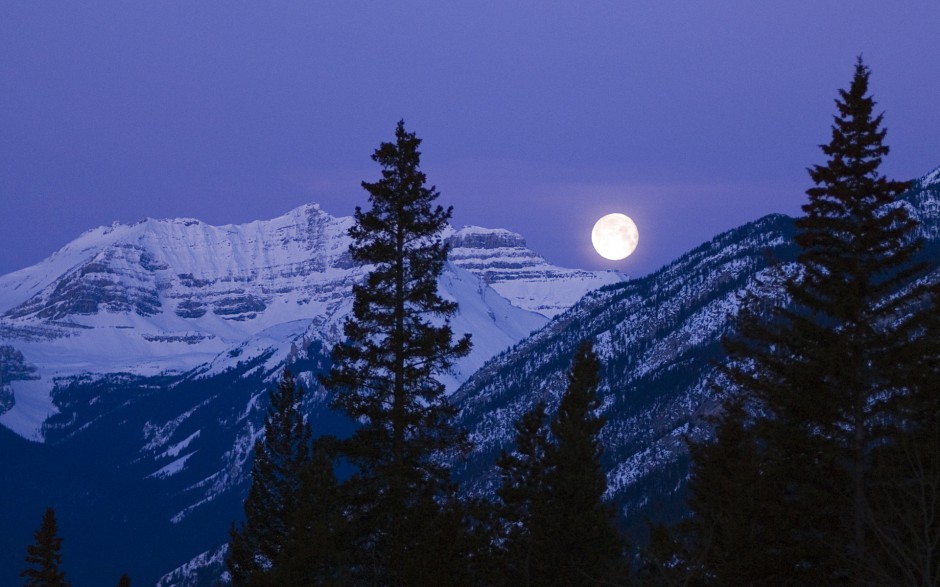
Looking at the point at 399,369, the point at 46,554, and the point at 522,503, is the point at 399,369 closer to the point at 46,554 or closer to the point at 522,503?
the point at 522,503

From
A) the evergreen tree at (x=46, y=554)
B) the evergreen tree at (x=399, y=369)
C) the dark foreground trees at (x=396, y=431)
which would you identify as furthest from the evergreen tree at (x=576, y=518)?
the evergreen tree at (x=46, y=554)

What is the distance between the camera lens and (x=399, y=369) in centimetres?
3178

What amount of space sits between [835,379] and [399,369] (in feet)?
37.9

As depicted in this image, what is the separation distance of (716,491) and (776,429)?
29.7ft

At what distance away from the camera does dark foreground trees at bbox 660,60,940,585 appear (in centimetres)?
2862

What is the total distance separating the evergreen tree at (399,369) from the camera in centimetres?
3173

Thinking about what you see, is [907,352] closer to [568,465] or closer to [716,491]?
[716,491]

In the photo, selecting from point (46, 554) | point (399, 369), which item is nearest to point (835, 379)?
point (399, 369)

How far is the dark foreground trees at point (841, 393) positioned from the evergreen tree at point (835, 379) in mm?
34

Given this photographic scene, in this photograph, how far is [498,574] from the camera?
119 ft

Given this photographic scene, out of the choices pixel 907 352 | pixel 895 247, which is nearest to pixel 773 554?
pixel 907 352

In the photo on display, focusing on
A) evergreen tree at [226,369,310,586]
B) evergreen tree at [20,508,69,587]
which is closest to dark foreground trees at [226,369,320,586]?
evergreen tree at [226,369,310,586]

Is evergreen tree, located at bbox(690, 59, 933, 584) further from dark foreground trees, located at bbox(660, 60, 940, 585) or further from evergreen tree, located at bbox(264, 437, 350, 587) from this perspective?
evergreen tree, located at bbox(264, 437, 350, 587)

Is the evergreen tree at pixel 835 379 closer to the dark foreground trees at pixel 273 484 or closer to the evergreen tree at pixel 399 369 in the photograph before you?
the evergreen tree at pixel 399 369
